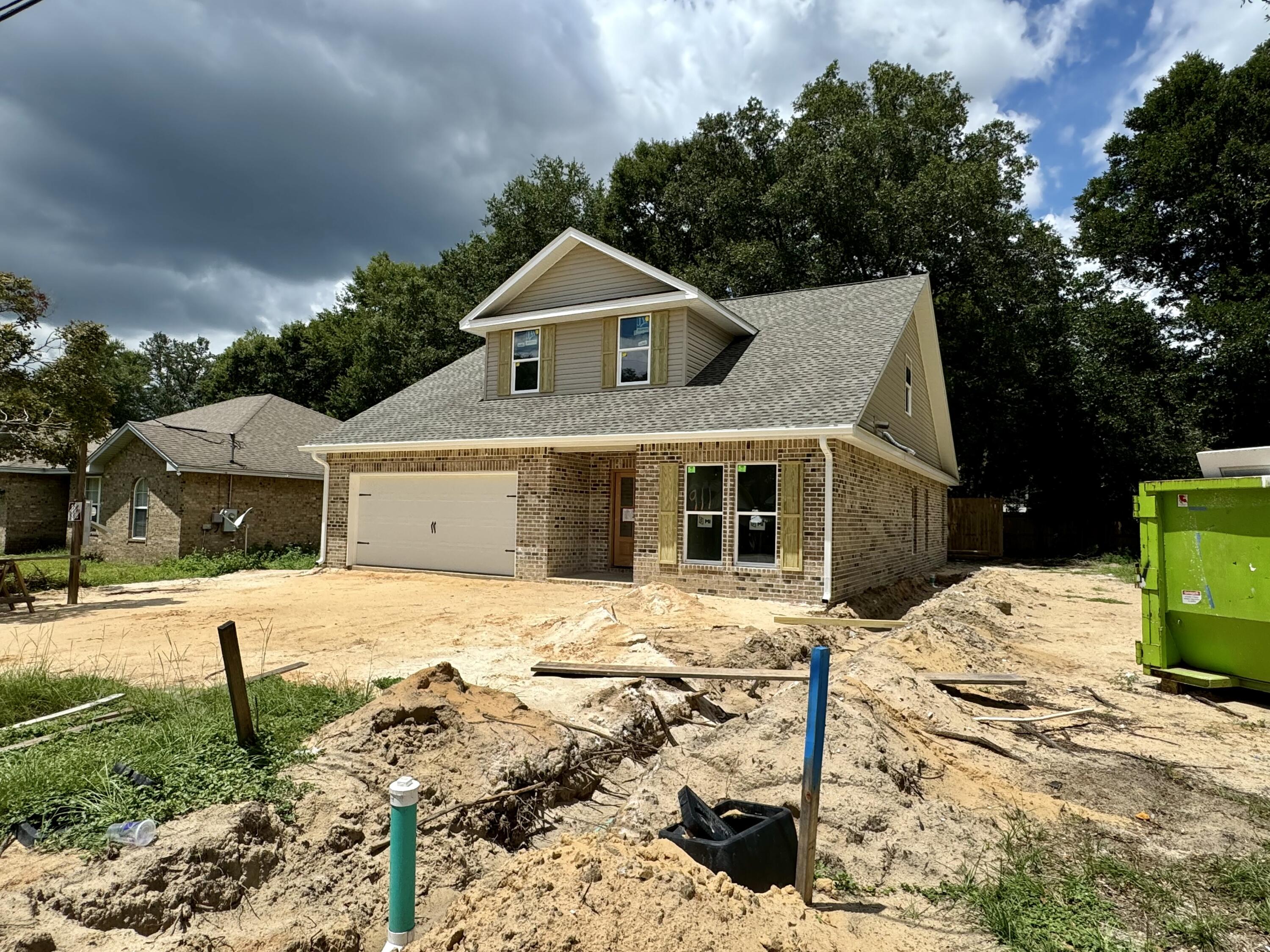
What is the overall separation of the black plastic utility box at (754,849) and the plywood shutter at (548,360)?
1392cm

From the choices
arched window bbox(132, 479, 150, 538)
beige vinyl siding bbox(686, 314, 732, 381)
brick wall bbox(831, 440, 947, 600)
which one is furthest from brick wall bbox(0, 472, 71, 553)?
brick wall bbox(831, 440, 947, 600)

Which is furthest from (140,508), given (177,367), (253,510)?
(177,367)

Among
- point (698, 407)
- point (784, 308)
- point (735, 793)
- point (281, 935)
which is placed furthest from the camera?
point (784, 308)

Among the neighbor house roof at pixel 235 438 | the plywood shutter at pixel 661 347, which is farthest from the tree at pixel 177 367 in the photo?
the plywood shutter at pixel 661 347

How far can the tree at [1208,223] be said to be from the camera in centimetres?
2323

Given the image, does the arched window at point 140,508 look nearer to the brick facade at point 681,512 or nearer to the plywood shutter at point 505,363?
the brick facade at point 681,512

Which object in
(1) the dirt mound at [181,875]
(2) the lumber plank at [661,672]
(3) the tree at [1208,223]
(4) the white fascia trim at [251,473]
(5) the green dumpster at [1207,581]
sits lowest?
(1) the dirt mound at [181,875]

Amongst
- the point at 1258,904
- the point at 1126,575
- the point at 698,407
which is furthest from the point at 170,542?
the point at 1126,575

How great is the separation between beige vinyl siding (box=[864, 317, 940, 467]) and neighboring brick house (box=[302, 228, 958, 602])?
11 centimetres

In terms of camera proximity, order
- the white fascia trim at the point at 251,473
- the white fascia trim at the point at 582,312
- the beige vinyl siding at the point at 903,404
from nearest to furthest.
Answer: the beige vinyl siding at the point at 903,404 → the white fascia trim at the point at 582,312 → the white fascia trim at the point at 251,473

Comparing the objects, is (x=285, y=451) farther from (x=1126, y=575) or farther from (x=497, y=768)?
(x=1126, y=575)

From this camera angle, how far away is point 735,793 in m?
4.35

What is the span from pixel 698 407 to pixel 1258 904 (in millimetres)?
11180

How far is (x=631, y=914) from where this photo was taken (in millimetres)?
2699
